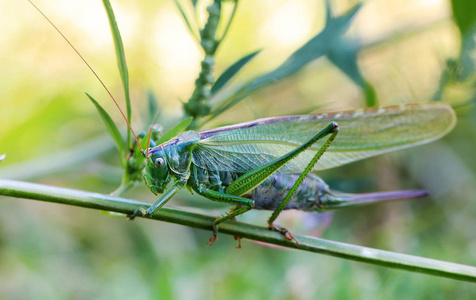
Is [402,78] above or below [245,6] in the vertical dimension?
below

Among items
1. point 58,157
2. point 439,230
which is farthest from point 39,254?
point 439,230

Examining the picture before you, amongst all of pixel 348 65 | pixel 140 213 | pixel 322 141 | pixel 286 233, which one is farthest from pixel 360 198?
pixel 140 213

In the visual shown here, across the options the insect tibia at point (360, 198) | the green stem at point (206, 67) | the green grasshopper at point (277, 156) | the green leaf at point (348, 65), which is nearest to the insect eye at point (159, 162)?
the green grasshopper at point (277, 156)

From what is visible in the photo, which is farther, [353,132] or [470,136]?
[470,136]

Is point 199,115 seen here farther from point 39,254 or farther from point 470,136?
point 470,136

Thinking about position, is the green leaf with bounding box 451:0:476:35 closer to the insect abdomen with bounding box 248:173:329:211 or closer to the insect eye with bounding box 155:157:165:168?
the insect abdomen with bounding box 248:173:329:211
